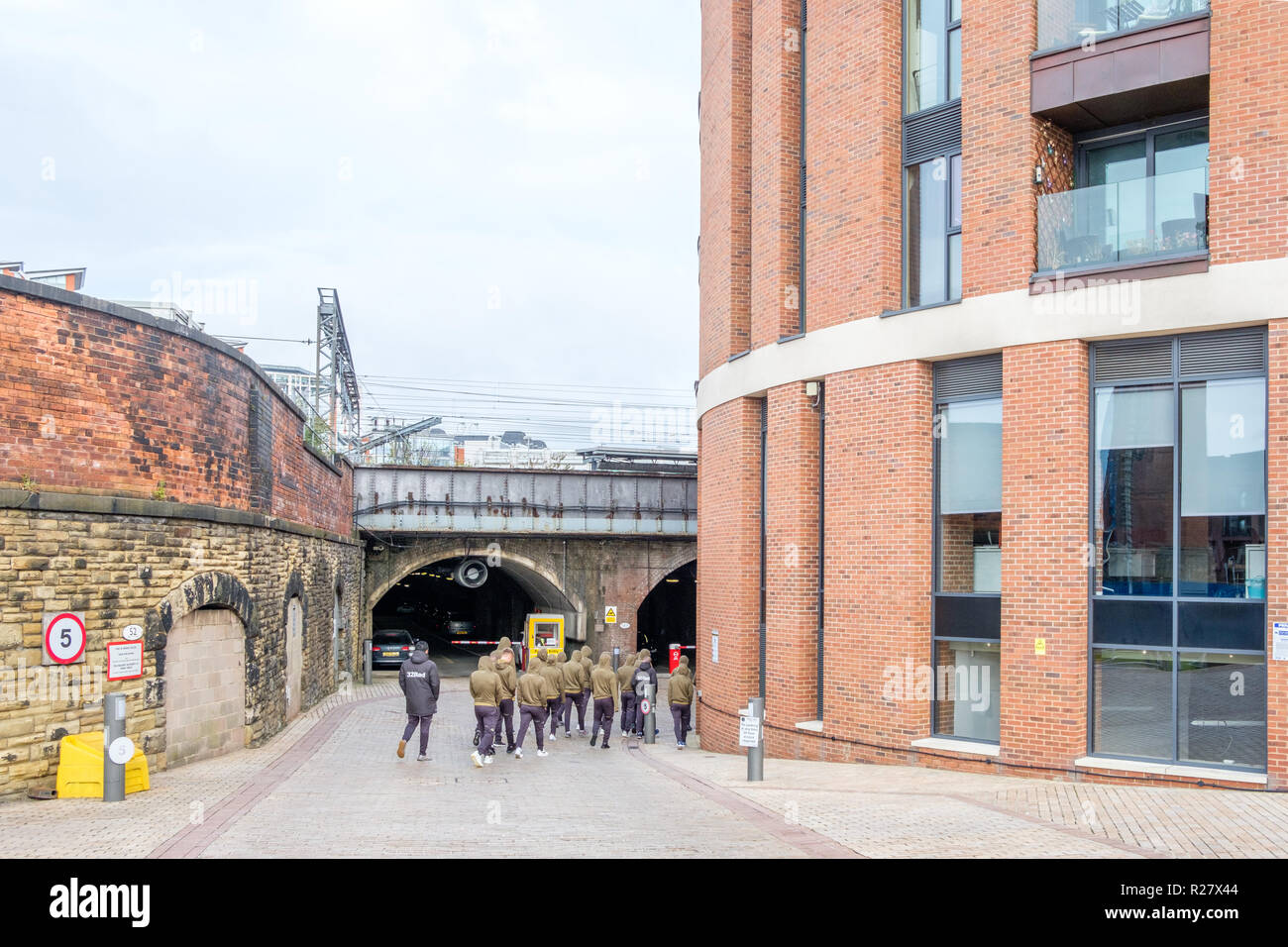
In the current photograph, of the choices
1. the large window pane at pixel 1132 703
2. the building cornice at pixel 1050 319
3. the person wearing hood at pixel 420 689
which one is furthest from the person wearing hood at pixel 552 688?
the large window pane at pixel 1132 703

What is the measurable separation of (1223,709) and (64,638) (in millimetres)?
11868

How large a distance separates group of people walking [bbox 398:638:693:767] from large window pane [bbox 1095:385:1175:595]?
787 cm

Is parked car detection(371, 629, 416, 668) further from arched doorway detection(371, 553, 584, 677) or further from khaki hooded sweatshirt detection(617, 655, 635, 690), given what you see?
khaki hooded sweatshirt detection(617, 655, 635, 690)

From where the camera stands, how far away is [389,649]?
36438mm

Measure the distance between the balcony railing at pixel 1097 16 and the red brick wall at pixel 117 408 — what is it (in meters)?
11.0

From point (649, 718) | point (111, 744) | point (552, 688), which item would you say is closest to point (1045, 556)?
point (552, 688)

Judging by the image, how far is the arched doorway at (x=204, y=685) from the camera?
1378 cm

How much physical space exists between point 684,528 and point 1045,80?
24.5 meters

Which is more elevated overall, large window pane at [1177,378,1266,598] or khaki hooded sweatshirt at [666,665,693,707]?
large window pane at [1177,378,1266,598]

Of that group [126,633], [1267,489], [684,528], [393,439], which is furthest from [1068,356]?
[393,439]

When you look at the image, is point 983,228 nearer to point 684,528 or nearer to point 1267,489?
point 1267,489

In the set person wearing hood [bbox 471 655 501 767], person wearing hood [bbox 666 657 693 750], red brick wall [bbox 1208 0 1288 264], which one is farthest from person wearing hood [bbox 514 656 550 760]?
red brick wall [bbox 1208 0 1288 264]

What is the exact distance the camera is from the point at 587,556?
36594 mm

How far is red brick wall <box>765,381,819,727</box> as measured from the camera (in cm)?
1636
